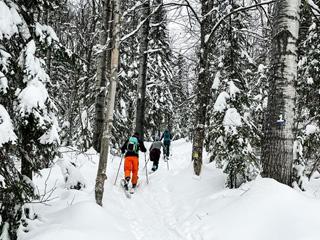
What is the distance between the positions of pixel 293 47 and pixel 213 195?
3932 millimetres

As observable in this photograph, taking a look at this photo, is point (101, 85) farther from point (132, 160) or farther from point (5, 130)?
point (5, 130)

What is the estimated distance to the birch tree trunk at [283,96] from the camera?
4.39 m

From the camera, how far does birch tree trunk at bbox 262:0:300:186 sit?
4391mm

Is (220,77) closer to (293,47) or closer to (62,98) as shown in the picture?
(293,47)

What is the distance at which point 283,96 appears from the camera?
4406mm

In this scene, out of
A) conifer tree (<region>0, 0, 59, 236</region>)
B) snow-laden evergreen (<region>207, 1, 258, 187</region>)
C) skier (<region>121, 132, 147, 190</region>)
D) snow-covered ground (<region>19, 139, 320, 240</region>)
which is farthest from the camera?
skier (<region>121, 132, 147, 190</region>)

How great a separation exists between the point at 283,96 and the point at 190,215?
11.1 feet

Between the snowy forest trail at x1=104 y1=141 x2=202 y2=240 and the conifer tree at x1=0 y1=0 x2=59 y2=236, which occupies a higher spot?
the conifer tree at x1=0 y1=0 x2=59 y2=236

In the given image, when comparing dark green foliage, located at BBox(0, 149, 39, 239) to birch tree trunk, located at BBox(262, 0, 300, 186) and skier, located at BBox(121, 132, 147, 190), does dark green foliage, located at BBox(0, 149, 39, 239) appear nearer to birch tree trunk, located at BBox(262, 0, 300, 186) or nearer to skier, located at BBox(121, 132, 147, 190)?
birch tree trunk, located at BBox(262, 0, 300, 186)

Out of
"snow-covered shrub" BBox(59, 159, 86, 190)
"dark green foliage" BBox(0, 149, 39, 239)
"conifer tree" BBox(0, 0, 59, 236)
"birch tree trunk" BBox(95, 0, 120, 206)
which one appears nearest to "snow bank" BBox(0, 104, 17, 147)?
"conifer tree" BBox(0, 0, 59, 236)

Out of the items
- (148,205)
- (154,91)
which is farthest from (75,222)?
(154,91)

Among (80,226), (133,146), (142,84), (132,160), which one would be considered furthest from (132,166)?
(142,84)

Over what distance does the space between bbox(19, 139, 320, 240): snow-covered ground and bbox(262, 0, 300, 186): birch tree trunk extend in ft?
1.28

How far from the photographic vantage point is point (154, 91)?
75.0 ft
